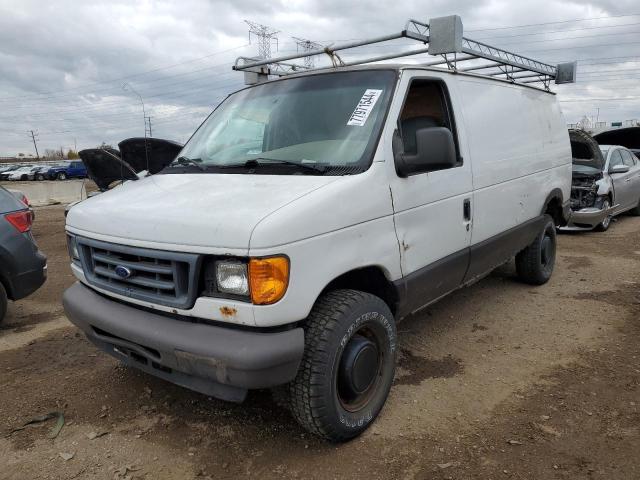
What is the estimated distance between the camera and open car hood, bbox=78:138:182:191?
171 inches

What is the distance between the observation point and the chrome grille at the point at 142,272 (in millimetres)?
2518

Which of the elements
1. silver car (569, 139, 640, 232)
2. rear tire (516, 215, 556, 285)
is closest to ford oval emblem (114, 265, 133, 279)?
rear tire (516, 215, 556, 285)

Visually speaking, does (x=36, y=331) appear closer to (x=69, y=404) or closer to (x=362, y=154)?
(x=69, y=404)

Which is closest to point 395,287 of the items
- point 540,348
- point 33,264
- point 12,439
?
point 540,348

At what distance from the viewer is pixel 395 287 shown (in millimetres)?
3156

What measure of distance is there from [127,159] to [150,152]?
451 mm

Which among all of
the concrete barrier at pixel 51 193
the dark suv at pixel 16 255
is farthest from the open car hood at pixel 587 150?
the concrete barrier at pixel 51 193

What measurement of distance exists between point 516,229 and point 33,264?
464 centimetres

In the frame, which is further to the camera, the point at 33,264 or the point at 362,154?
the point at 33,264

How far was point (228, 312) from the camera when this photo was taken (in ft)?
7.95

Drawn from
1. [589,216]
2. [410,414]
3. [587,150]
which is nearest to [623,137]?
[587,150]

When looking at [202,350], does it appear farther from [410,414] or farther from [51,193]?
[51,193]

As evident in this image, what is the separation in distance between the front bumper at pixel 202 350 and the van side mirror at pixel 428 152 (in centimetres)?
128

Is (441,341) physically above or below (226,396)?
below
